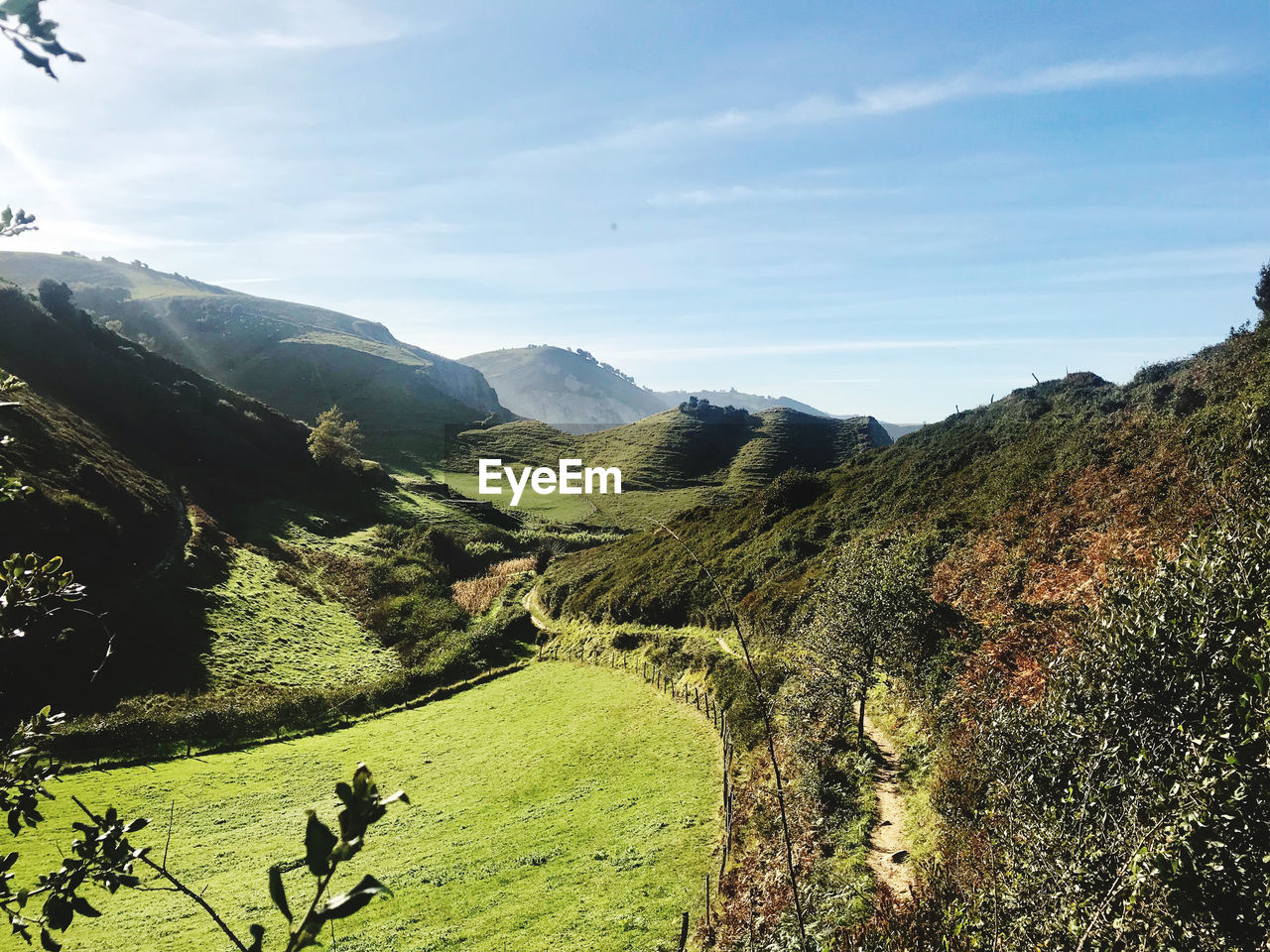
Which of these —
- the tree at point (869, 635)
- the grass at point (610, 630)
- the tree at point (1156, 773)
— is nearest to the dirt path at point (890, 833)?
the tree at point (869, 635)

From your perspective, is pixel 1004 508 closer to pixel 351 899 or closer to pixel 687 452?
pixel 351 899

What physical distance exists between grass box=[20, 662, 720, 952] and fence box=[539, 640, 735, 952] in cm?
85

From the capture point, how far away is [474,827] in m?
29.4

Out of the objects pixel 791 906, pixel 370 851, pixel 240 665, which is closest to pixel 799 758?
pixel 791 906

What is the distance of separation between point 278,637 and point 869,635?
5389 centimetres

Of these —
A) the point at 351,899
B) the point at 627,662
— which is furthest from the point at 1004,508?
the point at 351,899

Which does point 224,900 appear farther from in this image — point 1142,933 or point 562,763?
point 1142,933

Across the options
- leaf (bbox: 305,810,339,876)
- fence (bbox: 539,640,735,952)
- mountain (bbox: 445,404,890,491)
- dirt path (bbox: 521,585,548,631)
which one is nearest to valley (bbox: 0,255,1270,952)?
fence (bbox: 539,640,735,952)

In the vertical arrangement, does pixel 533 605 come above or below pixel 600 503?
below

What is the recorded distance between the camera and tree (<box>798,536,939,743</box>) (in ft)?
84.0

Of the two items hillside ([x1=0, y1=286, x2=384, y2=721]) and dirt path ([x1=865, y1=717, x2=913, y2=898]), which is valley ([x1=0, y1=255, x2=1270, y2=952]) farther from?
hillside ([x1=0, y1=286, x2=384, y2=721])

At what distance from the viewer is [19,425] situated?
56688 millimetres

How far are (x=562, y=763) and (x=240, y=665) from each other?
106 feet

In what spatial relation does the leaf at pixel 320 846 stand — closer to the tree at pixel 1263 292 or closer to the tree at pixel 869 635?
the tree at pixel 869 635
